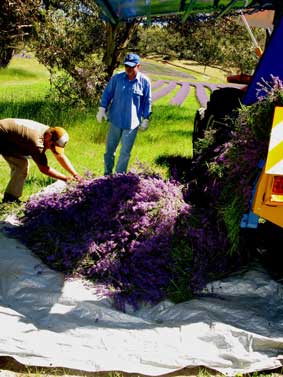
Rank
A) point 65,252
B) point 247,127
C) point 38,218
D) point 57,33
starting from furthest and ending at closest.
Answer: point 57,33 < point 38,218 < point 65,252 < point 247,127

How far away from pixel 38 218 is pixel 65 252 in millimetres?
599

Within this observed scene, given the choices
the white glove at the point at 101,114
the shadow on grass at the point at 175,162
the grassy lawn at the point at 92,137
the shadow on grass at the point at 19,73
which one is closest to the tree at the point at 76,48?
the grassy lawn at the point at 92,137

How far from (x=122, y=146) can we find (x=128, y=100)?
484 millimetres

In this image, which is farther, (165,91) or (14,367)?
(165,91)

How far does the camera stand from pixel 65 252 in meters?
4.03

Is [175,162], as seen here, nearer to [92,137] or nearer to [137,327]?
[92,137]

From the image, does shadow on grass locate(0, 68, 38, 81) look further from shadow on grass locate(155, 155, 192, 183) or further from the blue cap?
the blue cap

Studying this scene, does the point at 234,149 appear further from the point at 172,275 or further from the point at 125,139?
the point at 125,139

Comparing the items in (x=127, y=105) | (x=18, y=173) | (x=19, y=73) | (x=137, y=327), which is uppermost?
(x=19, y=73)

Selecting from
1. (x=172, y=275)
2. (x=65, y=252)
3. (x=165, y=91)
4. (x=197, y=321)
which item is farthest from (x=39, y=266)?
(x=165, y=91)

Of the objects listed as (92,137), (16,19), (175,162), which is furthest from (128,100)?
(16,19)

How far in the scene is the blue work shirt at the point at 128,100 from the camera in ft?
19.0

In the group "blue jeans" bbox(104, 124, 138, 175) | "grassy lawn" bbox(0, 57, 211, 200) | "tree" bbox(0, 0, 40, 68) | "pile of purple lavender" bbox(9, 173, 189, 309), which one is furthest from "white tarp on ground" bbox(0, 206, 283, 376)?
"tree" bbox(0, 0, 40, 68)

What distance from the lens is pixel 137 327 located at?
335 centimetres
